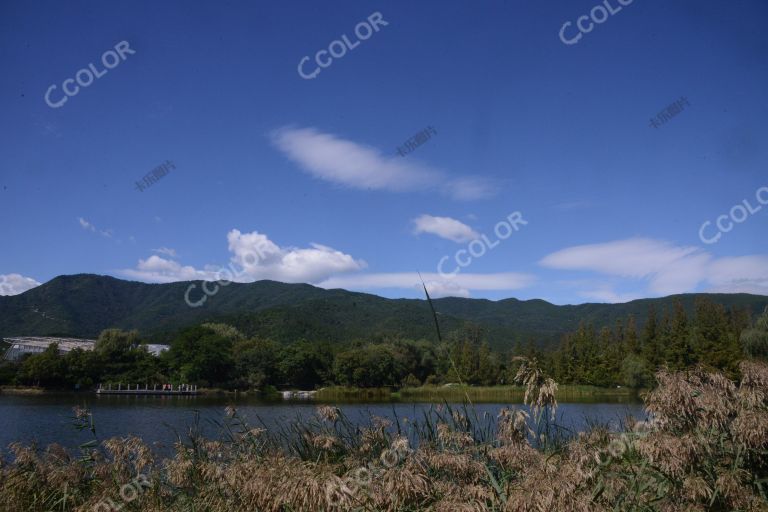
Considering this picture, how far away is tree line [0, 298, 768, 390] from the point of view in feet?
216

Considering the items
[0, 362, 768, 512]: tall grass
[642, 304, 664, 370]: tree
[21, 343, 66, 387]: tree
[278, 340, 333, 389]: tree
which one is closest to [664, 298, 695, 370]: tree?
[642, 304, 664, 370]: tree

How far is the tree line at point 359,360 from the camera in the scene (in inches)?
2586

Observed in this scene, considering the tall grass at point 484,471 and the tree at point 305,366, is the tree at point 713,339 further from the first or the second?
the tall grass at point 484,471

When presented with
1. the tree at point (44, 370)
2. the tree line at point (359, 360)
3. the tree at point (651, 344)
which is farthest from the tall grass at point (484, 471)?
the tree at point (44, 370)

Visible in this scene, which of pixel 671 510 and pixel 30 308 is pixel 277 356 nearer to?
pixel 671 510

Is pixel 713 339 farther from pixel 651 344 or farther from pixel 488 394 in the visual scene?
pixel 488 394

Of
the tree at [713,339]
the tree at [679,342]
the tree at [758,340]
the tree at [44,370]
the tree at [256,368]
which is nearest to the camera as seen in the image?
the tree at [758,340]

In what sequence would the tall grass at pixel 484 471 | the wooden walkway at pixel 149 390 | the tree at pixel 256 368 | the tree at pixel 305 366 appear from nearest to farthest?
the tall grass at pixel 484 471 → the wooden walkway at pixel 149 390 → the tree at pixel 256 368 → the tree at pixel 305 366

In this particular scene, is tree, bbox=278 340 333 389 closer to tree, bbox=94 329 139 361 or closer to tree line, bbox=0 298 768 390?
tree line, bbox=0 298 768 390

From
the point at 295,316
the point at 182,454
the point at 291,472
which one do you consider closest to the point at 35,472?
the point at 182,454

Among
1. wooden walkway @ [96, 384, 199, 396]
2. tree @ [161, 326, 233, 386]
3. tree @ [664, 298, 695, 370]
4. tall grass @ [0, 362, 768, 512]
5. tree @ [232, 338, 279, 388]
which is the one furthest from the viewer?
tree @ [232, 338, 279, 388]

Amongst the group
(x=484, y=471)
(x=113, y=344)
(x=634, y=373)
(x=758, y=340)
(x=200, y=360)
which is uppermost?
(x=113, y=344)

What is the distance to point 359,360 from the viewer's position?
78.0 metres

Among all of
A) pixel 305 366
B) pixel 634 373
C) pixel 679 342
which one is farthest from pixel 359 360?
pixel 679 342
